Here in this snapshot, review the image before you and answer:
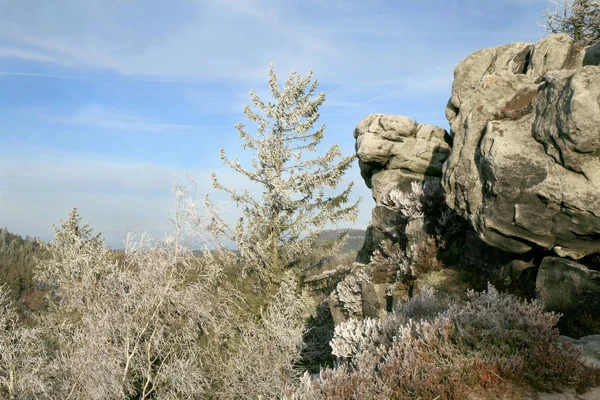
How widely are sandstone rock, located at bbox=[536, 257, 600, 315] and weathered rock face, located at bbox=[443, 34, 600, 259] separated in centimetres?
39

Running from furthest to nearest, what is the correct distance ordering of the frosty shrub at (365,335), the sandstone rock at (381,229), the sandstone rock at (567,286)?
the sandstone rock at (381,229), the sandstone rock at (567,286), the frosty shrub at (365,335)

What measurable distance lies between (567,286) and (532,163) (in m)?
2.40

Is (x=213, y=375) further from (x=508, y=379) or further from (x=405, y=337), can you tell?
(x=508, y=379)

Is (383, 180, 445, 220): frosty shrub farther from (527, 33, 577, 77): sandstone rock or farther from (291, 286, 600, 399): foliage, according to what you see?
(291, 286, 600, 399): foliage

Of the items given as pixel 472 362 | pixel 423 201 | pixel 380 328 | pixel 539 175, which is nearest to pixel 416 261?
pixel 423 201

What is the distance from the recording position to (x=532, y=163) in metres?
7.94

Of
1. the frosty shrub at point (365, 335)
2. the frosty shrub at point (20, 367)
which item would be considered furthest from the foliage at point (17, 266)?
the frosty shrub at point (365, 335)

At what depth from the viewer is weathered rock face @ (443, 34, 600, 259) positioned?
7.33 m

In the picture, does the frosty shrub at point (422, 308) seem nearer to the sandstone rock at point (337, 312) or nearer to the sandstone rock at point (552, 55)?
the sandstone rock at point (337, 312)

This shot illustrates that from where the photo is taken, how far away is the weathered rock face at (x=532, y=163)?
733 cm

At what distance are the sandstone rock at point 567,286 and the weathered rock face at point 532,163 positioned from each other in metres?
0.39

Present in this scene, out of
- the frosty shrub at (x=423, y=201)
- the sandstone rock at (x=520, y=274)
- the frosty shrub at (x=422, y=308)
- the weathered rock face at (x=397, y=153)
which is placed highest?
the weathered rock face at (x=397, y=153)

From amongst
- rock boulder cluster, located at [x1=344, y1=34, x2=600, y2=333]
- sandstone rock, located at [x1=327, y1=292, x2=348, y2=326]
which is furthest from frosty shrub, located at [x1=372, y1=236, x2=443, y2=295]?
sandstone rock, located at [x1=327, y1=292, x2=348, y2=326]

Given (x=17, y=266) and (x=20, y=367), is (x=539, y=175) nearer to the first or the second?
(x=20, y=367)
